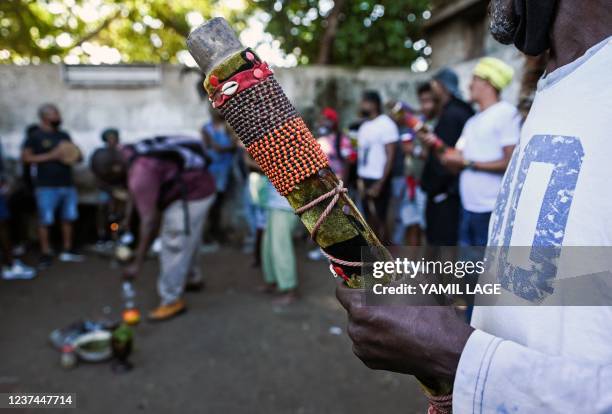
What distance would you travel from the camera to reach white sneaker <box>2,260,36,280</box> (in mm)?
5387

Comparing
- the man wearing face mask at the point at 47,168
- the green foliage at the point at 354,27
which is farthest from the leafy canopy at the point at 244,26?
the man wearing face mask at the point at 47,168

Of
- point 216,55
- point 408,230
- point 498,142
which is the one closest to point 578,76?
point 216,55

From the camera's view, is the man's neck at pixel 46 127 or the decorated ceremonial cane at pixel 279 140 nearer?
the decorated ceremonial cane at pixel 279 140

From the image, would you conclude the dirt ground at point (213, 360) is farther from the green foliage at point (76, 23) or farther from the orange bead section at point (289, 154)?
the green foliage at point (76, 23)

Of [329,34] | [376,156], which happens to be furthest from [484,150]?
[329,34]

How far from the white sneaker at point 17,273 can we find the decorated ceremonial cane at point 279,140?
568 centimetres

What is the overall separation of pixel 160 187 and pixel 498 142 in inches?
111

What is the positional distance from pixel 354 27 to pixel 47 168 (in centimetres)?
544

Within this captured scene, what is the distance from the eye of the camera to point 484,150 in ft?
10.8

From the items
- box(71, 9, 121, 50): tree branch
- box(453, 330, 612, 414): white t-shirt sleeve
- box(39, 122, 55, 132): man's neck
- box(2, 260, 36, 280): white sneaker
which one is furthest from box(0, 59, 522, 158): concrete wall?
box(453, 330, 612, 414): white t-shirt sleeve

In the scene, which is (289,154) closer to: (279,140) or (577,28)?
(279,140)

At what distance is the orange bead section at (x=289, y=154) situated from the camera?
87 centimetres

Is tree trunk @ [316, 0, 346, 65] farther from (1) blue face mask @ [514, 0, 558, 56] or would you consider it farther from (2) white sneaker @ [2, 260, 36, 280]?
(1) blue face mask @ [514, 0, 558, 56]

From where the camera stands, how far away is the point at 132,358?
3.48 metres
